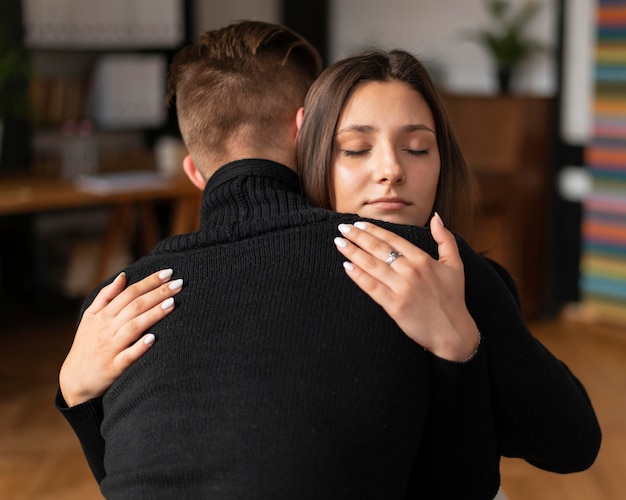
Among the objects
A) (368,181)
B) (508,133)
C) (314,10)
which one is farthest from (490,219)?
(368,181)

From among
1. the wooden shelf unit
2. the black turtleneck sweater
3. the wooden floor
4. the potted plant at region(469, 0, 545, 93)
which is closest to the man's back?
the black turtleneck sweater

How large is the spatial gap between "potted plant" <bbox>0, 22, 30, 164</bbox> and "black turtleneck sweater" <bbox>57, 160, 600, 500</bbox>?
3.10 meters

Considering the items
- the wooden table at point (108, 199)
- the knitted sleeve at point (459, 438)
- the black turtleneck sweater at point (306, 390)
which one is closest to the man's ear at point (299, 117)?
the black turtleneck sweater at point (306, 390)

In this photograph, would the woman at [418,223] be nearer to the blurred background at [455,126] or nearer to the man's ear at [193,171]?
the man's ear at [193,171]

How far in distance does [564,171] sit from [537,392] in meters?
3.84

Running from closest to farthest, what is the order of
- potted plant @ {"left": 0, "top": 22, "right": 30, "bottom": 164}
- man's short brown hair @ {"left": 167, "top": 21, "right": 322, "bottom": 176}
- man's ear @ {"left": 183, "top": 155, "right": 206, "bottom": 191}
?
man's short brown hair @ {"left": 167, "top": 21, "right": 322, "bottom": 176} → man's ear @ {"left": 183, "top": 155, "right": 206, "bottom": 191} → potted plant @ {"left": 0, "top": 22, "right": 30, "bottom": 164}

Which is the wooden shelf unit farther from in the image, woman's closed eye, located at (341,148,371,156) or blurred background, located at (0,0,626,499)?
woman's closed eye, located at (341,148,371,156)

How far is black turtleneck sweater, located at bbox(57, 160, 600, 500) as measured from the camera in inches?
44.2

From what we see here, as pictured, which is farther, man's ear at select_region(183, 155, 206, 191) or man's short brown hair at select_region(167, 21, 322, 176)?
man's ear at select_region(183, 155, 206, 191)

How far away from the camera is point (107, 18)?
5199 mm

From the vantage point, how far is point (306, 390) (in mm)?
1133

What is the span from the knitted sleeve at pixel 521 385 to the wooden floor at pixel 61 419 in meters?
1.76

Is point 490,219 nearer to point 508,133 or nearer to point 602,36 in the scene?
point 508,133

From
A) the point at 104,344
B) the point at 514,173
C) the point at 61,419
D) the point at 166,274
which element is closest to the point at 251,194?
the point at 166,274
